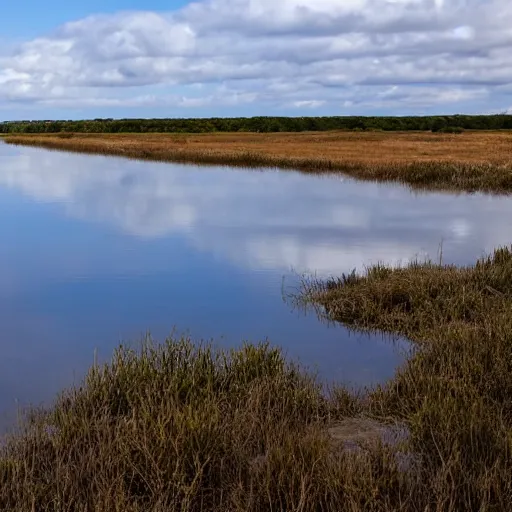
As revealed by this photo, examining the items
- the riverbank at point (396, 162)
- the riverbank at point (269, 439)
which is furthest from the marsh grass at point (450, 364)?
the riverbank at point (396, 162)

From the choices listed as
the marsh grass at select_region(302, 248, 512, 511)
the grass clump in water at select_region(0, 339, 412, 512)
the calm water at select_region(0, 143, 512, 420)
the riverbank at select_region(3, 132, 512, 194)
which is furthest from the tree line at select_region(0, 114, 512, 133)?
the grass clump in water at select_region(0, 339, 412, 512)

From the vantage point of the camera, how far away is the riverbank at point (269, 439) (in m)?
4.21

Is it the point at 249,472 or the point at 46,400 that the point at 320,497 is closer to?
the point at 249,472

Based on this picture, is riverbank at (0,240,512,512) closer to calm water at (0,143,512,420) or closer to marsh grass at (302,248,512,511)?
marsh grass at (302,248,512,511)

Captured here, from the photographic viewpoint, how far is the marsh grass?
4.33m

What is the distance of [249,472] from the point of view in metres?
4.46

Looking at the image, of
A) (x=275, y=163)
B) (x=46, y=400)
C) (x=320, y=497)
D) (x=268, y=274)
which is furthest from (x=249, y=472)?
(x=275, y=163)

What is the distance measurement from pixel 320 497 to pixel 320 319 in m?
5.76

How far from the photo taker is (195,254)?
15.4 meters

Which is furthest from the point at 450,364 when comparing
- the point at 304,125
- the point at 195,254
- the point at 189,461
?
the point at 304,125

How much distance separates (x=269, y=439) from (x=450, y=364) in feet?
7.43

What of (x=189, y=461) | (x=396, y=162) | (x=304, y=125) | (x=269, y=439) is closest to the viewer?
(x=189, y=461)

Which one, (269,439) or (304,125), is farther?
(304,125)

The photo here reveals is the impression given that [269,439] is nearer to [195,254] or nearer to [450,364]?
[450,364]
